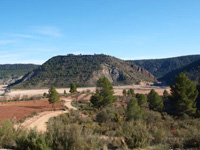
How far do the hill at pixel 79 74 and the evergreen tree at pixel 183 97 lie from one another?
86713mm

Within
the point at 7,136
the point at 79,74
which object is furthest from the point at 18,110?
A: the point at 79,74

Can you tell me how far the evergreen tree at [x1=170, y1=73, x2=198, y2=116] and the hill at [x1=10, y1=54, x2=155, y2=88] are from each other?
3414 inches

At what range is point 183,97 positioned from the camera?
26.5 metres

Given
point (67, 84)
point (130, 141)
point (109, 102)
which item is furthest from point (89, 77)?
point (130, 141)

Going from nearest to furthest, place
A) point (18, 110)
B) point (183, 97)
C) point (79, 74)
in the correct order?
point (183, 97) → point (18, 110) → point (79, 74)

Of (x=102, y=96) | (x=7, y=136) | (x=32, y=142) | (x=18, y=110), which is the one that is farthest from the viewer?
(x=102, y=96)

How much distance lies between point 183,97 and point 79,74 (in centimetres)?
10837

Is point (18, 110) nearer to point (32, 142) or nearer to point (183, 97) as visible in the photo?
point (32, 142)

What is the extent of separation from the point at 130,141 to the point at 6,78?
7823 inches

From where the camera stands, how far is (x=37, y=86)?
113 m

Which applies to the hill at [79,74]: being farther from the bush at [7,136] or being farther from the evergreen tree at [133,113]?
the bush at [7,136]

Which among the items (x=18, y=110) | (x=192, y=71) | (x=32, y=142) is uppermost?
(x=192, y=71)

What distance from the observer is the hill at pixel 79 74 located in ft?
387

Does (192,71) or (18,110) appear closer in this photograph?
(18,110)
